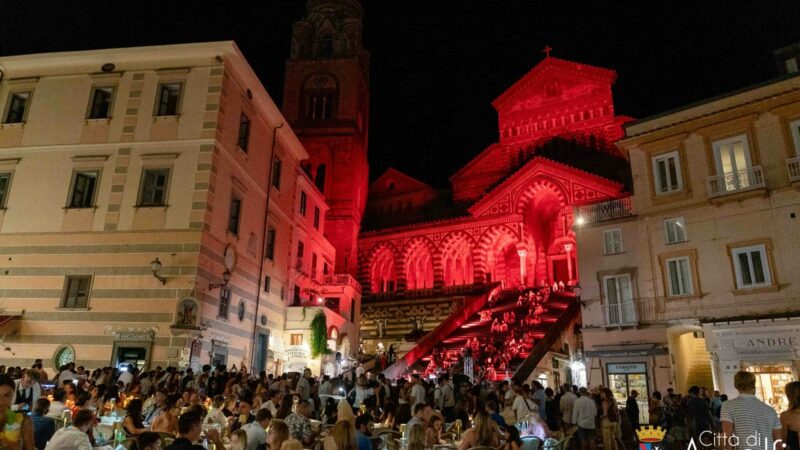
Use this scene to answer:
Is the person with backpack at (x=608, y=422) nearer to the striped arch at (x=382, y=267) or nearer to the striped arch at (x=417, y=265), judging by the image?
the striped arch at (x=417, y=265)

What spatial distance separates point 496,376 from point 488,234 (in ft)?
54.4

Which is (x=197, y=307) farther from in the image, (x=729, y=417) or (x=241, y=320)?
(x=729, y=417)

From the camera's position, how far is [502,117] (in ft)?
139

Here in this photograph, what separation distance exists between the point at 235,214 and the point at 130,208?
386 centimetres

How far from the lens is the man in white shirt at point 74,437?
5922 millimetres

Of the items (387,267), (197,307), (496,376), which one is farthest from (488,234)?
(197,307)

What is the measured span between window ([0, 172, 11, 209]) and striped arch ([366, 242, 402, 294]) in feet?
79.2

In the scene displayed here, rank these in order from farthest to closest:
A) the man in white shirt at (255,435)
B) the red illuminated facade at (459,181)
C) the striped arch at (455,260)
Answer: the striped arch at (455,260), the red illuminated facade at (459,181), the man in white shirt at (255,435)

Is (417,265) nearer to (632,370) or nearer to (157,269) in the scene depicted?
(632,370)

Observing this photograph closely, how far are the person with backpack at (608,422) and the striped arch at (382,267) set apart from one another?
28.1m

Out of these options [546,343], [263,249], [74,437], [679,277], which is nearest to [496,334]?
[546,343]

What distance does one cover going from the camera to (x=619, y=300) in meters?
22.3

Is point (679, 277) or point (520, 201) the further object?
point (520, 201)

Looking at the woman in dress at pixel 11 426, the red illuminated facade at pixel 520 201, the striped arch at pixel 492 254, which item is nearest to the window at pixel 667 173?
the red illuminated facade at pixel 520 201
